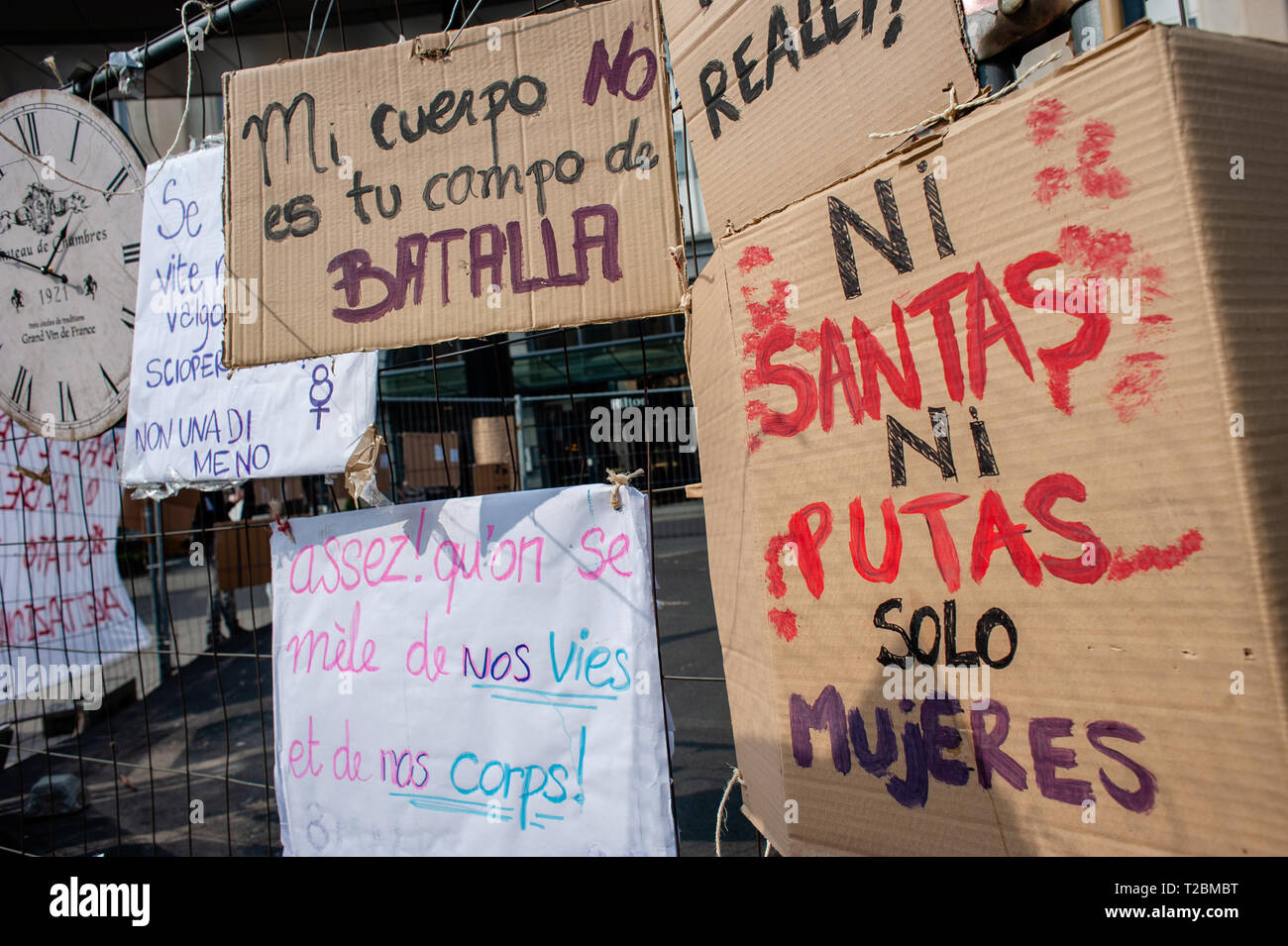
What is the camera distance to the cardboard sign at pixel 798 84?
1.17 meters

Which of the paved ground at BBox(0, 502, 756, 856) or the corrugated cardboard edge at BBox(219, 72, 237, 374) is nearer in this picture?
the corrugated cardboard edge at BBox(219, 72, 237, 374)

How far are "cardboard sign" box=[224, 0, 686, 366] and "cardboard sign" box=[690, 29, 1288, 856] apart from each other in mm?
366

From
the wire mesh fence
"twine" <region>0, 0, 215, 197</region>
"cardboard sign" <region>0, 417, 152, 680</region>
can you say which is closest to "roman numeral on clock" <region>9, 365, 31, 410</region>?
the wire mesh fence

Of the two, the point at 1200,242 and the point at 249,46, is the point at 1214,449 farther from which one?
the point at 249,46

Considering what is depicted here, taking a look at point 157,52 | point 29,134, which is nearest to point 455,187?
point 157,52

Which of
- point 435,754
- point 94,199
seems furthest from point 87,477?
point 435,754

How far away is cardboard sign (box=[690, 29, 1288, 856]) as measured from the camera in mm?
896

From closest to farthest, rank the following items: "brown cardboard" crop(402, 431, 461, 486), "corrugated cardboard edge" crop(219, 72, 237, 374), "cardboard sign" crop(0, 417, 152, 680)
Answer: "corrugated cardboard edge" crop(219, 72, 237, 374)
"cardboard sign" crop(0, 417, 152, 680)
"brown cardboard" crop(402, 431, 461, 486)

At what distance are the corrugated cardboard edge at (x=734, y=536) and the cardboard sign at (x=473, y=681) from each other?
0.62 feet

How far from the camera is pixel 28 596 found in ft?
11.5

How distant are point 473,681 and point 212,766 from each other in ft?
11.5

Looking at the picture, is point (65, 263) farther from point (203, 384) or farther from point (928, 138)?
point (928, 138)

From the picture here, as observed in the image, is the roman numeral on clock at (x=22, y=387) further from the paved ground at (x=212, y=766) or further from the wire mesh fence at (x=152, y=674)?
the paved ground at (x=212, y=766)

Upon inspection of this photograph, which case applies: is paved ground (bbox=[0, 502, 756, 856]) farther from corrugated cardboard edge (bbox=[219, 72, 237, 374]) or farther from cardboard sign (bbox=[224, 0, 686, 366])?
cardboard sign (bbox=[224, 0, 686, 366])
